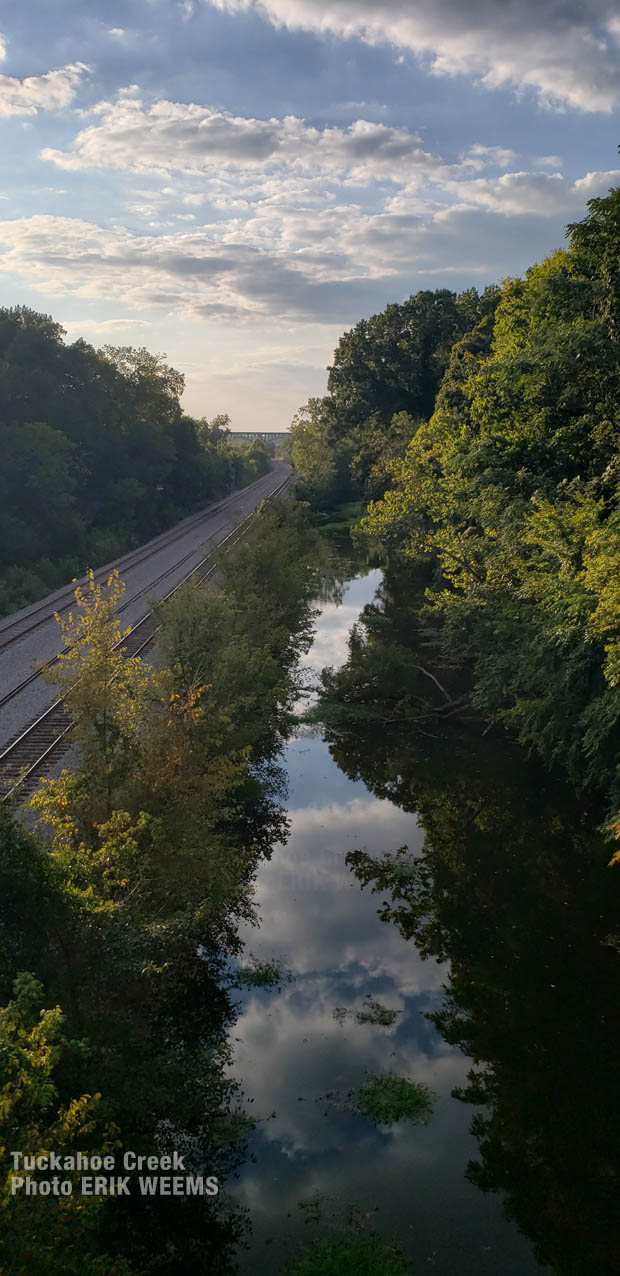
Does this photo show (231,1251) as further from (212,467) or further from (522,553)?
(212,467)

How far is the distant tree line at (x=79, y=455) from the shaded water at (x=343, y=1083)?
3186 cm

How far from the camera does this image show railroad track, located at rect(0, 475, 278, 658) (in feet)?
132

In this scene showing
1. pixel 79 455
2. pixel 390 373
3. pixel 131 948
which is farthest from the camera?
pixel 390 373

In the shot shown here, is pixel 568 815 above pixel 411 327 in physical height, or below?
below

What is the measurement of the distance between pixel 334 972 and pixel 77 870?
909 centimetres

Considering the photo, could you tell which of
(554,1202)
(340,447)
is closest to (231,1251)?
(554,1202)

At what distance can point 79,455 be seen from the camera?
7294cm

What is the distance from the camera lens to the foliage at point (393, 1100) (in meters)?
14.7

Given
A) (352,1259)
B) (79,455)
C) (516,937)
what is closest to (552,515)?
(516,937)

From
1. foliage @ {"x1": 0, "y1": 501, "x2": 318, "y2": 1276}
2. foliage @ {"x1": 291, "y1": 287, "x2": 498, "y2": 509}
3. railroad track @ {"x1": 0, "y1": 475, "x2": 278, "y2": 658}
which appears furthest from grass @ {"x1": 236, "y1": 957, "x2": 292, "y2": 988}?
foliage @ {"x1": 291, "y1": 287, "x2": 498, "y2": 509}

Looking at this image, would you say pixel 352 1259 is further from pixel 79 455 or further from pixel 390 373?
pixel 390 373

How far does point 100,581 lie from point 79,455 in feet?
75.7

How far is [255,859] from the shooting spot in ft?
79.0

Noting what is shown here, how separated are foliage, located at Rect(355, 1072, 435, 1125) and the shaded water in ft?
0.65
